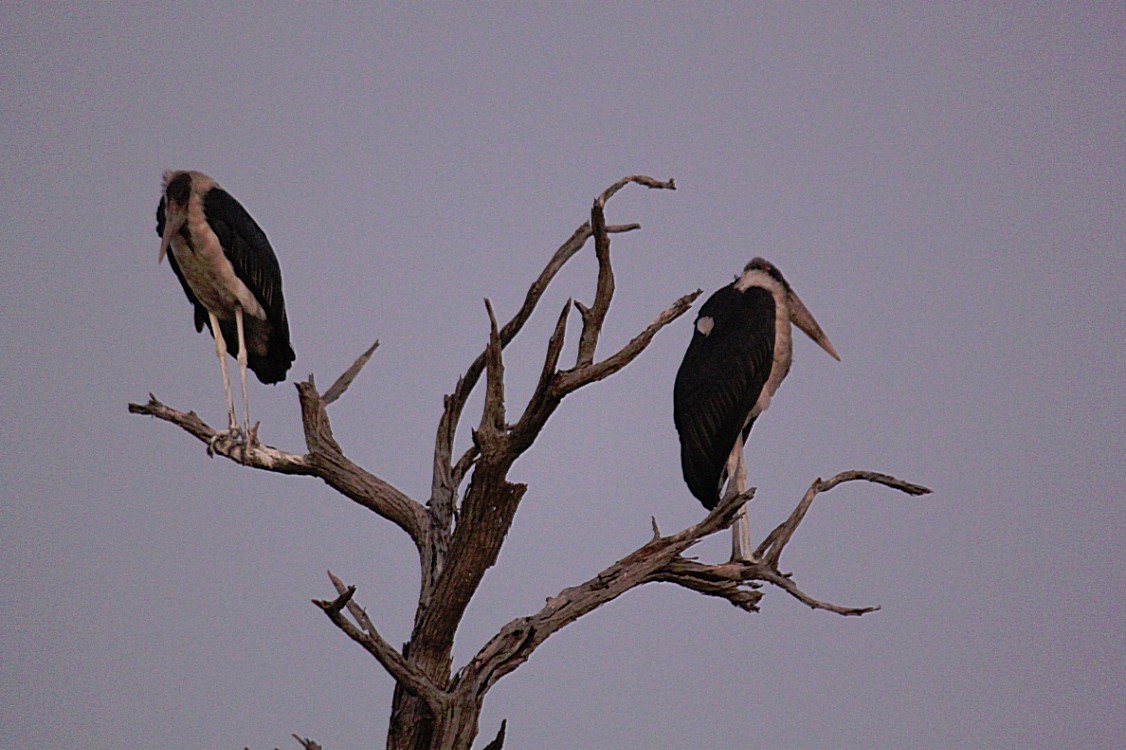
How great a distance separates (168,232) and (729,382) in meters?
3.04

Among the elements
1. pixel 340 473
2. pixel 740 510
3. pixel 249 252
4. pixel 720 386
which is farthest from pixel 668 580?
pixel 249 252

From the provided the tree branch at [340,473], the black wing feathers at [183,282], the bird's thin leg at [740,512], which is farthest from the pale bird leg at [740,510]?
the black wing feathers at [183,282]

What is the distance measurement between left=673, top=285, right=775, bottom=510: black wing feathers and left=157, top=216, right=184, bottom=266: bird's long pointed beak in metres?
2.78

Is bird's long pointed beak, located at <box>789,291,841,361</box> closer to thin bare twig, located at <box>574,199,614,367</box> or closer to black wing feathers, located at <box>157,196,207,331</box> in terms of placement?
thin bare twig, located at <box>574,199,614,367</box>

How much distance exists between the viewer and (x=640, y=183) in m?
5.36

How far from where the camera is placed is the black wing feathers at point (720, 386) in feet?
19.9

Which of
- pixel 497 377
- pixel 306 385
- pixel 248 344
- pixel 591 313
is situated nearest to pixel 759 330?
pixel 591 313

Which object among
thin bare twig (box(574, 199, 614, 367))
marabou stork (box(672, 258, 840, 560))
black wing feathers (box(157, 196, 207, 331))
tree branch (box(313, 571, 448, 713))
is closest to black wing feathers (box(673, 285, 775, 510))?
marabou stork (box(672, 258, 840, 560))

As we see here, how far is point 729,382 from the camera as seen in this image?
239 inches

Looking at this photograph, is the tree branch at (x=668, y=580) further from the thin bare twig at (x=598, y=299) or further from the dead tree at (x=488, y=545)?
the thin bare twig at (x=598, y=299)

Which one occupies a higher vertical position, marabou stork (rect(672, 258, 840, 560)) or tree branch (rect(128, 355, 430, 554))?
marabou stork (rect(672, 258, 840, 560))

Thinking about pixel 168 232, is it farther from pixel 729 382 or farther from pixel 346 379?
pixel 729 382

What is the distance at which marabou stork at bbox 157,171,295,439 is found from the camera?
257 inches

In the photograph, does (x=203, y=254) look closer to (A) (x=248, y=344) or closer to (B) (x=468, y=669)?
(A) (x=248, y=344)
